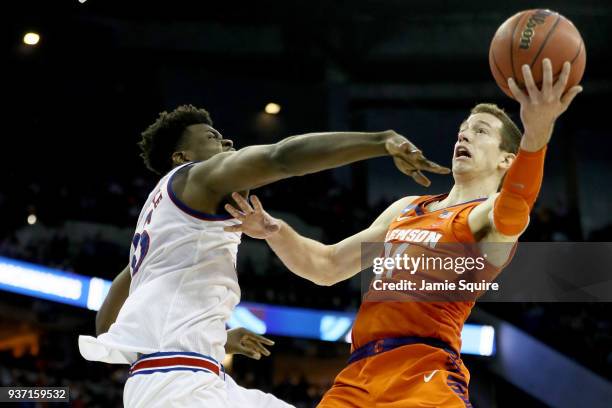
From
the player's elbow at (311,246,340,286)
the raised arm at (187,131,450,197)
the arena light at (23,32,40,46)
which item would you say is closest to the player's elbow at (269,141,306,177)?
the raised arm at (187,131,450,197)

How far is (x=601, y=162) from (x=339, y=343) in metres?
7.02

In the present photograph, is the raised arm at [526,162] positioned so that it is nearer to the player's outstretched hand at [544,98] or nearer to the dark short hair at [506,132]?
the player's outstretched hand at [544,98]

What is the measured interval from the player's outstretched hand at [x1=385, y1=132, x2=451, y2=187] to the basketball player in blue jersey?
150 millimetres

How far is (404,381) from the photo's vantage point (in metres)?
3.41

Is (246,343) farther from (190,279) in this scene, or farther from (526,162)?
(526,162)

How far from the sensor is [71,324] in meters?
14.4

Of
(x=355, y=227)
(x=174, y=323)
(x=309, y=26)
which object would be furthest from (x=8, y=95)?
(x=174, y=323)

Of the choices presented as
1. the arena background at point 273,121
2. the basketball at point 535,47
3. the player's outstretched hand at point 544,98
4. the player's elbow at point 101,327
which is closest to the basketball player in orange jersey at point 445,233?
the player's outstretched hand at point 544,98

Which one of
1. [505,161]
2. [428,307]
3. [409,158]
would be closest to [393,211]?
[505,161]

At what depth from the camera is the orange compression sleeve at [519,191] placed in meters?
3.22

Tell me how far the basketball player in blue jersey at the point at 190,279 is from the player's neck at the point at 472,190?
1.09 meters

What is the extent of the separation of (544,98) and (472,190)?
3.29 feet

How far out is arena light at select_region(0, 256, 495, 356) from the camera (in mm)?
13180

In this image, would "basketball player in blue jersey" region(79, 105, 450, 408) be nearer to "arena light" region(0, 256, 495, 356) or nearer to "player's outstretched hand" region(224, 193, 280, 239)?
"player's outstretched hand" region(224, 193, 280, 239)
